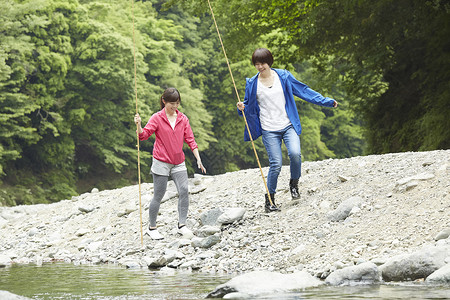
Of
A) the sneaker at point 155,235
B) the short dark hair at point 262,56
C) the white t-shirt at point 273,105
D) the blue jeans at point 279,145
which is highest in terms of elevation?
the short dark hair at point 262,56

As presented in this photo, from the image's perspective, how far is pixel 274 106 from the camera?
7.95 meters

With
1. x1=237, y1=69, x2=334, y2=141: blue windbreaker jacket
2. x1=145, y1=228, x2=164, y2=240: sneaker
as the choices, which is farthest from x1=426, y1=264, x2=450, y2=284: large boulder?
x1=145, y1=228, x2=164, y2=240: sneaker

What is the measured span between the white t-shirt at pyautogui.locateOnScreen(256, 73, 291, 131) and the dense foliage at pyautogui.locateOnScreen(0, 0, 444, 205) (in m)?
4.96

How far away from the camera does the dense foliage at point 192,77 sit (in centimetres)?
1527

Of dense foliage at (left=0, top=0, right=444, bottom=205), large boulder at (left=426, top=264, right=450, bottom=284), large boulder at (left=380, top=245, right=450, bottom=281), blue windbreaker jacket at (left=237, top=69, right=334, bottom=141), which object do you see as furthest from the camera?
dense foliage at (left=0, top=0, right=444, bottom=205)

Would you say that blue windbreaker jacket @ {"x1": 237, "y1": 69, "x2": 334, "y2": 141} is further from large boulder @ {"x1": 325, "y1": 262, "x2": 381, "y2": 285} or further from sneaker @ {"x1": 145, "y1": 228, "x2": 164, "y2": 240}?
large boulder @ {"x1": 325, "y1": 262, "x2": 381, "y2": 285}

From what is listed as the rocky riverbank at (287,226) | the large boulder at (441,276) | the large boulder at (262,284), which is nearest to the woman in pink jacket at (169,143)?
the rocky riverbank at (287,226)

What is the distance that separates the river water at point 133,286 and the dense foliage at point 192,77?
7.38 m

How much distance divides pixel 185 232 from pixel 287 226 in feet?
4.75

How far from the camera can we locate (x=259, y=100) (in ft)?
26.3

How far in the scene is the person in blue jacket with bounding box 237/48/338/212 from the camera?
7.90m

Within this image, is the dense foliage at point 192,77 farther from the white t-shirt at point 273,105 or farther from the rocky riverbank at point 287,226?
the white t-shirt at point 273,105

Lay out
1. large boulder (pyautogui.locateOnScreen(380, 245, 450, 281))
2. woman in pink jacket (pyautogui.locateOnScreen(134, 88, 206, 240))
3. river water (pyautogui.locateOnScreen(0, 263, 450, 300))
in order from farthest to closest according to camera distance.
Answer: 1. woman in pink jacket (pyautogui.locateOnScreen(134, 88, 206, 240))
2. large boulder (pyautogui.locateOnScreen(380, 245, 450, 281))
3. river water (pyautogui.locateOnScreen(0, 263, 450, 300))

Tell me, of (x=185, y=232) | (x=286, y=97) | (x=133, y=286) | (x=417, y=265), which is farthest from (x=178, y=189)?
(x=417, y=265)
